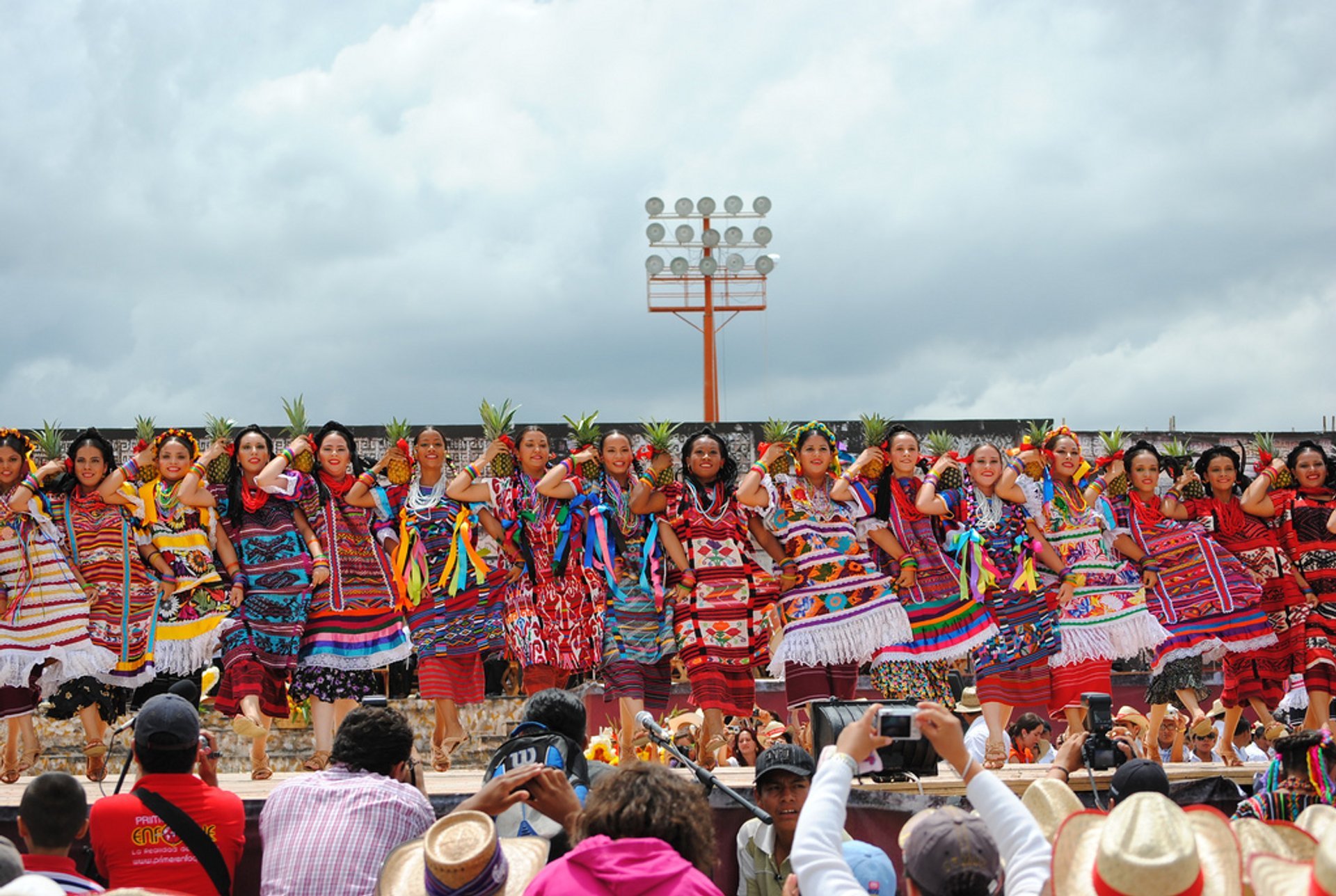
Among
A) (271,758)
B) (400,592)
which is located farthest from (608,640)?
(271,758)

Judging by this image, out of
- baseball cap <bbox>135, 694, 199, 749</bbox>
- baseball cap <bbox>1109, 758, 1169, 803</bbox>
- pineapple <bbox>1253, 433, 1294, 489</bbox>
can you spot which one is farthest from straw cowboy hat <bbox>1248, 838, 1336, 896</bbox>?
pineapple <bbox>1253, 433, 1294, 489</bbox>

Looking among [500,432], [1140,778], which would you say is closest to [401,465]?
[500,432]

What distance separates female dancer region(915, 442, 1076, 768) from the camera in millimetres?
7434

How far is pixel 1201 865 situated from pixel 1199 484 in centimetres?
599

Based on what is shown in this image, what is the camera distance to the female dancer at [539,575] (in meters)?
7.40

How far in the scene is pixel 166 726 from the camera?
4.19 metres

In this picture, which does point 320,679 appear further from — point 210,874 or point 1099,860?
point 1099,860

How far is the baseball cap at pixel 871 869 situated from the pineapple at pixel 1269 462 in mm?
5646

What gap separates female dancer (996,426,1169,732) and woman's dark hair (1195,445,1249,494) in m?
0.82

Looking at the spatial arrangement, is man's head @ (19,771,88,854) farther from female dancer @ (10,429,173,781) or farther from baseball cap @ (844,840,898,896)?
female dancer @ (10,429,173,781)

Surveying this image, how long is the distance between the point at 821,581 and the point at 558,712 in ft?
10.7

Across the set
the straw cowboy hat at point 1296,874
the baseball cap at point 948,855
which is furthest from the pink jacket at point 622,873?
the straw cowboy hat at point 1296,874

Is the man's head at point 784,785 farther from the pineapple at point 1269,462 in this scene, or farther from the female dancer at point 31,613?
the pineapple at point 1269,462

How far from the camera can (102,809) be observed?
4.07 meters
